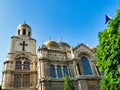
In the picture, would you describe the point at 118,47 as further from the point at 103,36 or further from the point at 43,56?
the point at 43,56

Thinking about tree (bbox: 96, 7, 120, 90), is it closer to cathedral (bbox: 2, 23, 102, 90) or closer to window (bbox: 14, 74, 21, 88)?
cathedral (bbox: 2, 23, 102, 90)

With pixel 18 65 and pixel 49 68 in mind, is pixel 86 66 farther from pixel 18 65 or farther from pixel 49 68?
pixel 18 65

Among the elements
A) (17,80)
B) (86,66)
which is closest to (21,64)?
(17,80)

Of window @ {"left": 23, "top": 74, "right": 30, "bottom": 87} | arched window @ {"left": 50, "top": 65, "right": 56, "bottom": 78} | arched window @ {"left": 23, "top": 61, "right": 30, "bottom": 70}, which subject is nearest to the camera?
arched window @ {"left": 50, "top": 65, "right": 56, "bottom": 78}

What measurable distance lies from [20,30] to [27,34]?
2.20 metres

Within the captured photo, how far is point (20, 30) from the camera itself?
41.8 m

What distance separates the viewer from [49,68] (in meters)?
28.7

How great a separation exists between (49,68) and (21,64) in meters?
8.49

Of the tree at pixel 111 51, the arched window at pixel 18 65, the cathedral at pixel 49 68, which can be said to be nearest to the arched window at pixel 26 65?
the cathedral at pixel 49 68

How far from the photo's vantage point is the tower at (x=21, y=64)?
1218 inches

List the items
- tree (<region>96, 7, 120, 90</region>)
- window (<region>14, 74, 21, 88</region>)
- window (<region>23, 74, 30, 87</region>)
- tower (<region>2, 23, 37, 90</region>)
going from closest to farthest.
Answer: tree (<region>96, 7, 120, 90</region>) < window (<region>14, 74, 21, 88</region>) < tower (<region>2, 23, 37, 90</region>) < window (<region>23, 74, 30, 87</region>)

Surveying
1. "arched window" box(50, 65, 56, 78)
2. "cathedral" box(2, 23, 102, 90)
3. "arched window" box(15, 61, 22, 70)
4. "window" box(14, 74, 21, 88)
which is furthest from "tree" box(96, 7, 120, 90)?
"arched window" box(15, 61, 22, 70)

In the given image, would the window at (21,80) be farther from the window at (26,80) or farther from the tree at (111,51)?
the tree at (111,51)

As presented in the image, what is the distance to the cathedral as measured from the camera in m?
27.3
